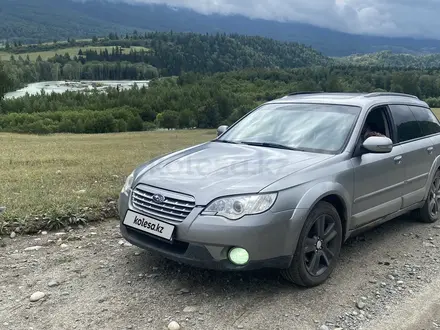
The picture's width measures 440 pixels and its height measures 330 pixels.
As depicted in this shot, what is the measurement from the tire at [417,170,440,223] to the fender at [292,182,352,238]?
2.15 meters

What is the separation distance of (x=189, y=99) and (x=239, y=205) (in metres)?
91.1

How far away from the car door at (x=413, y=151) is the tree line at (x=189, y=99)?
53252mm

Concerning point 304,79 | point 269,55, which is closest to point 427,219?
point 304,79

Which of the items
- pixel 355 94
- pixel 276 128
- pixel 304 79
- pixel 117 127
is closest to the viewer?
pixel 276 128

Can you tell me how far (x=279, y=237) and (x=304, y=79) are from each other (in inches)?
4074

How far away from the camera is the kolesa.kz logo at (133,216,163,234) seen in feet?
12.7

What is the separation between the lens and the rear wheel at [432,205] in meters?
6.13

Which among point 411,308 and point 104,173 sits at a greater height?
point 411,308

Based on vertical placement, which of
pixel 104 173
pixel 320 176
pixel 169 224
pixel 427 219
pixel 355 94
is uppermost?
pixel 355 94

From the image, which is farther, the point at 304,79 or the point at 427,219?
the point at 304,79

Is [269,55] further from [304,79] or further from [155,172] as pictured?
[155,172]

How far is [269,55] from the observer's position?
159m

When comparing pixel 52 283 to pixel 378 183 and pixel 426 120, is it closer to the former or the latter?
pixel 378 183

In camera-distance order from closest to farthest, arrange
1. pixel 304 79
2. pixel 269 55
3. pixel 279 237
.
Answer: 1. pixel 279 237
2. pixel 304 79
3. pixel 269 55
